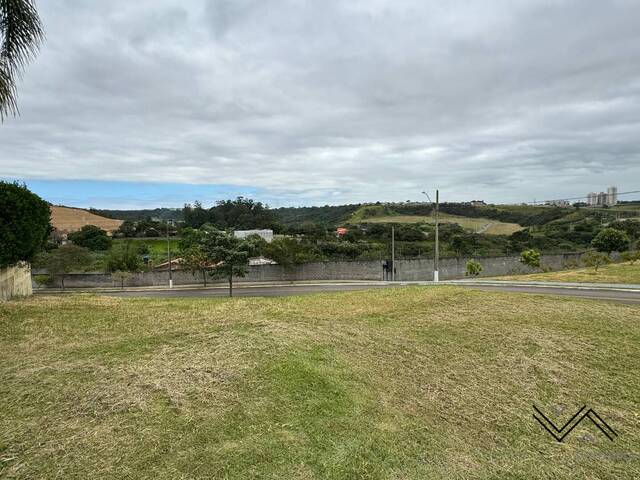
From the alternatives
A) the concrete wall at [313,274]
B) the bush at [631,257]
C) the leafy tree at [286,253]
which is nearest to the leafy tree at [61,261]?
the concrete wall at [313,274]

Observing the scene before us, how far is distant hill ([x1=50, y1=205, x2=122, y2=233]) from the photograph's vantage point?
9275 cm

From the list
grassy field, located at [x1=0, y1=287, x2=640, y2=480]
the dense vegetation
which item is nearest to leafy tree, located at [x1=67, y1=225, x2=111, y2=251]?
the dense vegetation

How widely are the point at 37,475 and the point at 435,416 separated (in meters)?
4.41

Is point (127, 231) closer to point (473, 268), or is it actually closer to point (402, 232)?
point (402, 232)

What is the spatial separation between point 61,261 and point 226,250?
2189 cm

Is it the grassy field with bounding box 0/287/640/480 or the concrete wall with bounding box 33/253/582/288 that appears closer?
the grassy field with bounding box 0/287/640/480

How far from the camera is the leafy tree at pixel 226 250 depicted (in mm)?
30594

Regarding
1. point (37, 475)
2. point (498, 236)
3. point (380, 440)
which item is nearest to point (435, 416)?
point (380, 440)

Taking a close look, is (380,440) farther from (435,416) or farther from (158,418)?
(158,418)

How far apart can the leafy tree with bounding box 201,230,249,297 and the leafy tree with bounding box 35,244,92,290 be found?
19.0m

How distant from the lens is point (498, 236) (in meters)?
67.4

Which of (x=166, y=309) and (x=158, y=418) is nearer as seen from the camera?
(x=158, y=418)

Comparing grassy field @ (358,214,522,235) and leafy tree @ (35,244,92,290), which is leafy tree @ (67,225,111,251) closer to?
leafy tree @ (35,244,92,290)

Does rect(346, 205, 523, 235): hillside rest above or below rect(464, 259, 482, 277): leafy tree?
above
